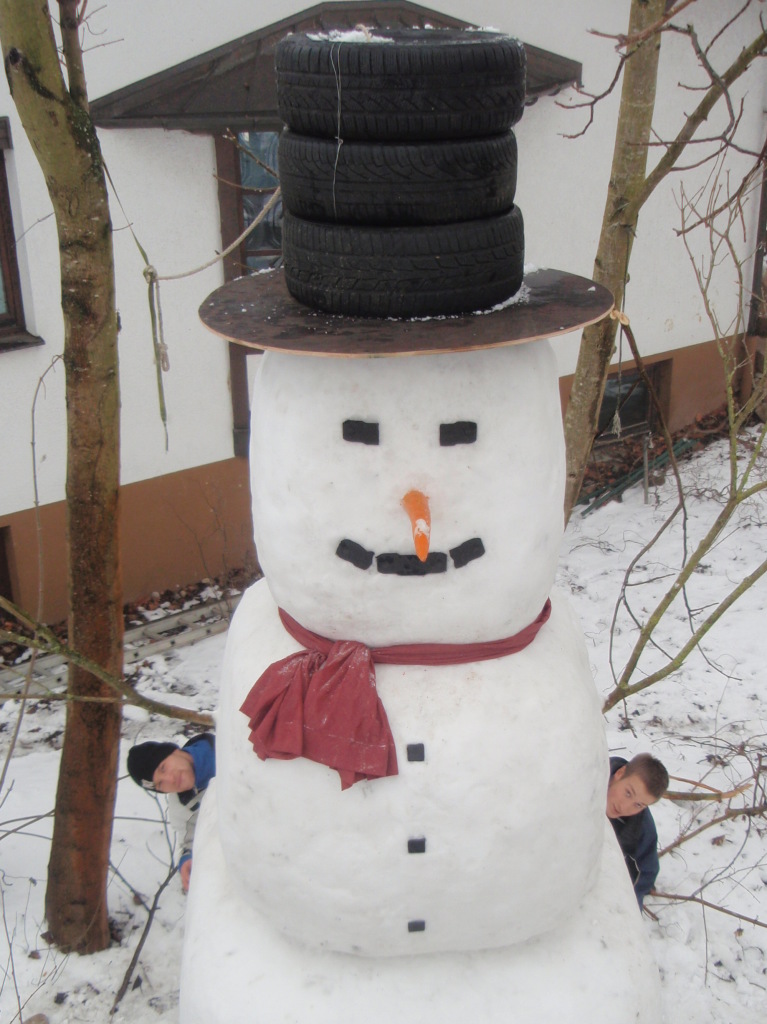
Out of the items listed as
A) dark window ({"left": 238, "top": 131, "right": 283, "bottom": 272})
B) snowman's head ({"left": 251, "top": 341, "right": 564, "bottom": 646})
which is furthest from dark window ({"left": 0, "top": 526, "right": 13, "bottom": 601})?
snowman's head ({"left": 251, "top": 341, "right": 564, "bottom": 646})

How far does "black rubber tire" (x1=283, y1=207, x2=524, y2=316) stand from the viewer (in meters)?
2.00

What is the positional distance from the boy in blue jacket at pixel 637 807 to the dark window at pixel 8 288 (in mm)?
3837

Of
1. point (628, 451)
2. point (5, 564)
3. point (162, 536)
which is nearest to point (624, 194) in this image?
point (162, 536)

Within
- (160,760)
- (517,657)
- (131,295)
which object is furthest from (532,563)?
(131,295)

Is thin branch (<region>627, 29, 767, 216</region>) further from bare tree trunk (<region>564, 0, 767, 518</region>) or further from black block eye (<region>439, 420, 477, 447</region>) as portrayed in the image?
black block eye (<region>439, 420, 477, 447</region>)

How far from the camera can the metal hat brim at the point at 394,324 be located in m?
1.93

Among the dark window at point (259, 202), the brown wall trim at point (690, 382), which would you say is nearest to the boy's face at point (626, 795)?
the dark window at point (259, 202)

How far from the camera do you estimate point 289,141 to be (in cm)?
206

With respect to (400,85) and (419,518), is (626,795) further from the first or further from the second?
(400,85)

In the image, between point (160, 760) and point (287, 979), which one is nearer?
point (287, 979)

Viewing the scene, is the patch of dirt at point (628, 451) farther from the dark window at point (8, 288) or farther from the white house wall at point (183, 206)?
the dark window at point (8, 288)

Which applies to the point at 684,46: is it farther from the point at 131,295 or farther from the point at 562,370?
Result: the point at 131,295

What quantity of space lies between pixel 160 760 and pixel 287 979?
3.41 ft

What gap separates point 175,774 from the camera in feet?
10.6
